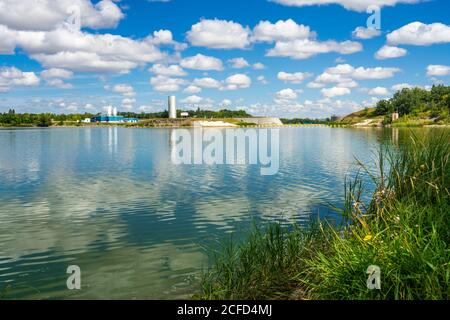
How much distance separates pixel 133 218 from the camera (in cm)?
2139

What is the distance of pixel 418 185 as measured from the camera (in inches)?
494

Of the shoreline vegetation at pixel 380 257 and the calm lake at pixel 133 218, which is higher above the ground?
the shoreline vegetation at pixel 380 257

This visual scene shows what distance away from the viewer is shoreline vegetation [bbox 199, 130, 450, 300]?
820cm

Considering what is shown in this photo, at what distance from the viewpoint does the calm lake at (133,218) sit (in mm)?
13125

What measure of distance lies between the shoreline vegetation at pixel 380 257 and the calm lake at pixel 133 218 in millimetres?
2115

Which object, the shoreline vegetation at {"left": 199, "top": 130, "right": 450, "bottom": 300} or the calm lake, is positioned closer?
the shoreline vegetation at {"left": 199, "top": 130, "right": 450, "bottom": 300}

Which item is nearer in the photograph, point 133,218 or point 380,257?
point 380,257

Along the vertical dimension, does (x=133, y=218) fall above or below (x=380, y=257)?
below

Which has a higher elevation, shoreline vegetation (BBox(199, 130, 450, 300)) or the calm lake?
shoreline vegetation (BBox(199, 130, 450, 300))

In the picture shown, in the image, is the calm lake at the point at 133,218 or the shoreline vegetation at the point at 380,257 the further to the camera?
the calm lake at the point at 133,218

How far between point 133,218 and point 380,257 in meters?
15.1

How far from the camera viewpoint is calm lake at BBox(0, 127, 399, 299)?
1312 cm

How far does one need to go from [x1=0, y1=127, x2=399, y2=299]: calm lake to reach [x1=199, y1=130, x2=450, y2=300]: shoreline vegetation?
211cm
